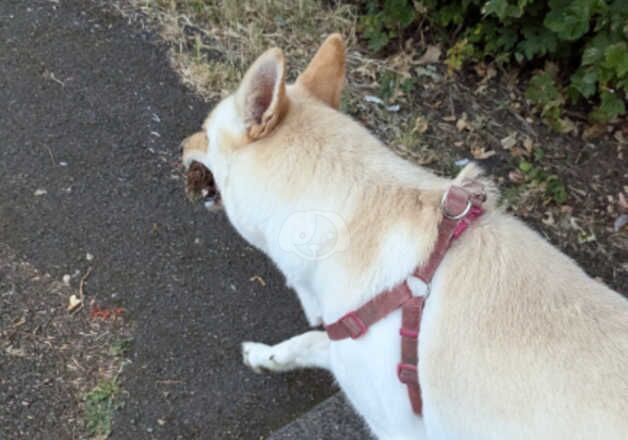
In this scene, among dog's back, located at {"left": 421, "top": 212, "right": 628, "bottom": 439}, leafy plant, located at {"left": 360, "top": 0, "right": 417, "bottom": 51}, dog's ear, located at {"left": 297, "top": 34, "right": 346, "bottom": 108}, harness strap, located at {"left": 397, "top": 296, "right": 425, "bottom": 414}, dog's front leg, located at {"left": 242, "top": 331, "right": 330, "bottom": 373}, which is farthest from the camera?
leafy plant, located at {"left": 360, "top": 0, "right": 417, "bottom": 51}

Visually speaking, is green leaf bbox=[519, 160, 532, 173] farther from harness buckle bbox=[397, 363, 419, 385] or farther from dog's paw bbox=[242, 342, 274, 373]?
harness buckle bbox=[397, 363, 419, 385]

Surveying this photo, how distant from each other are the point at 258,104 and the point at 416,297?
0.81m

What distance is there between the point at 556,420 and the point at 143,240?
7.68 feet

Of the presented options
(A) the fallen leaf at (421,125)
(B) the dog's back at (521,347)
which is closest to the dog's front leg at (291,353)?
(B) the dog's back at (521,347)

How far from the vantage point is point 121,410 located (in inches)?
116

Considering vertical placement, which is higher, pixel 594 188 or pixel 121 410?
pixel 594 188

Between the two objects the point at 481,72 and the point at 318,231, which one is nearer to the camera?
the point at 318,231

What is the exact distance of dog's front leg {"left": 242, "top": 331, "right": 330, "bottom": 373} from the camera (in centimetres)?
296

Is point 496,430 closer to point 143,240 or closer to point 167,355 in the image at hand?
point 167,355

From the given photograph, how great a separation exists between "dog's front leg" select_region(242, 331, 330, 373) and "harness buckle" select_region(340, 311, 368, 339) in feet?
2.47

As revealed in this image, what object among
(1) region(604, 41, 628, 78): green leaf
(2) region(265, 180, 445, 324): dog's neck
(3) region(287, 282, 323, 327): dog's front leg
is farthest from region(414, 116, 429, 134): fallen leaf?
(2) region(265, 180, 445, 324): dog's neck

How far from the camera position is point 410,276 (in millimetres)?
2062

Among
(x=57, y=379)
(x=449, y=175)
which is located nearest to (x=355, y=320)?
(x=57, y=379)

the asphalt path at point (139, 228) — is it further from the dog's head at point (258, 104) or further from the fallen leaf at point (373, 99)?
the fallen leaf at point (373, 99)
